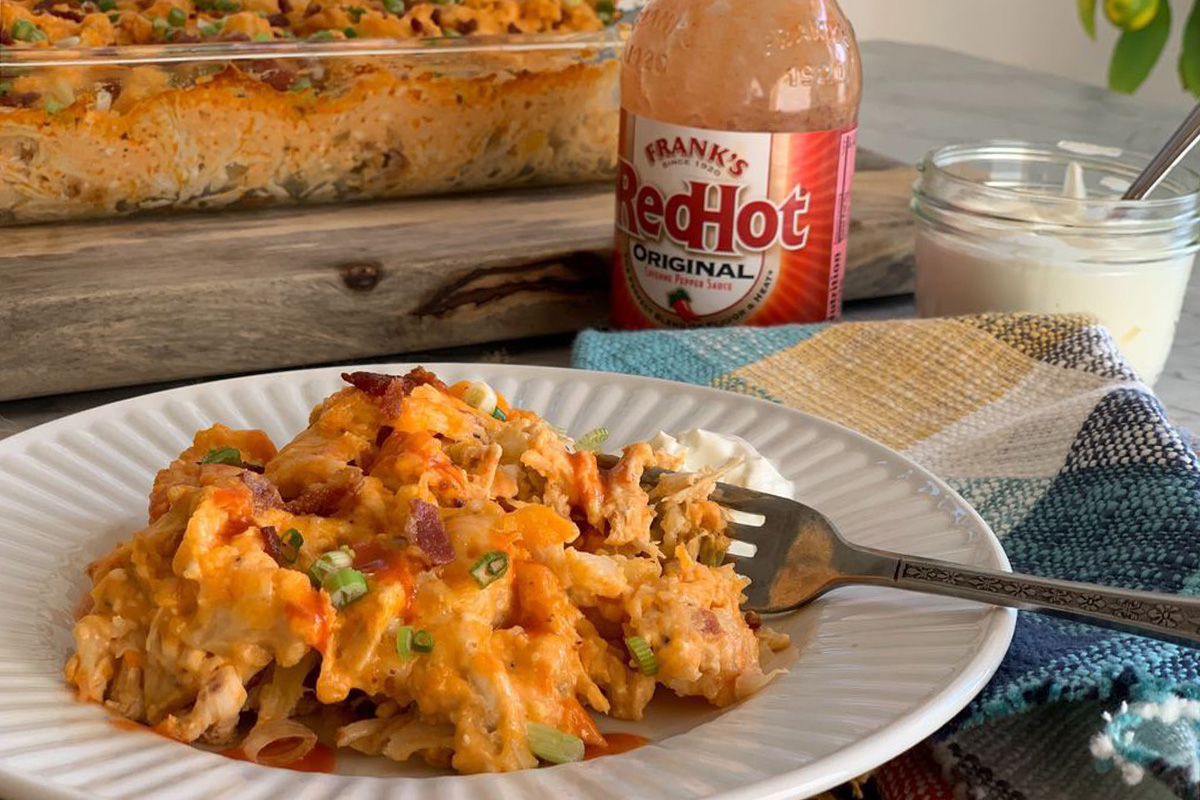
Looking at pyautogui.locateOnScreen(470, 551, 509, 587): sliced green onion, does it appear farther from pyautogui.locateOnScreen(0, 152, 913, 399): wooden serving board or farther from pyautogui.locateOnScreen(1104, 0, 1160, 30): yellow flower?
pyautogui.locateOnScreen(1104, 0, 1160, 30): yellow flower

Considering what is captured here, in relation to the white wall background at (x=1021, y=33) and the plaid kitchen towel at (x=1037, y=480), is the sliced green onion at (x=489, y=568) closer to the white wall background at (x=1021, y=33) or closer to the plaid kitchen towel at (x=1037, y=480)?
the plaid kitchen towel at (x=1037, y=480)

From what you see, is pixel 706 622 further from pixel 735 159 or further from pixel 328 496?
pixel 735 159

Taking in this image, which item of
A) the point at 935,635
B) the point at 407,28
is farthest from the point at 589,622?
the point at 407,28

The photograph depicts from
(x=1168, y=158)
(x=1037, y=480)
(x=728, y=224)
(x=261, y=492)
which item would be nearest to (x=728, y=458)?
(x=1037, y=480)

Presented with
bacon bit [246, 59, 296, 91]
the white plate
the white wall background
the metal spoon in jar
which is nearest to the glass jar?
the metal spoon in jar

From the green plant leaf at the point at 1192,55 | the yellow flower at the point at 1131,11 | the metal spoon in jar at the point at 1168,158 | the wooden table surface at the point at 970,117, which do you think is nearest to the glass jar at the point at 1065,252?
the metal spoon in jar at the point at 1168,158
